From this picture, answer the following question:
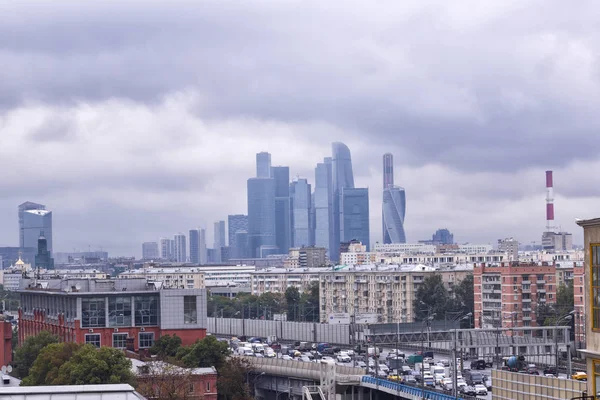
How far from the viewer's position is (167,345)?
299 ft

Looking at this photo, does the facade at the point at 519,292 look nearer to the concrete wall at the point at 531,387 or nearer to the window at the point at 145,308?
the window at the point at 145,308

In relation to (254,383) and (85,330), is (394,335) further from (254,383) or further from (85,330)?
(85,330)

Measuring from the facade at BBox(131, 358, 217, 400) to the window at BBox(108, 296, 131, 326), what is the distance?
48.6 ft

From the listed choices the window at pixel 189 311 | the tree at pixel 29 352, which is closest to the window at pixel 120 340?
the window at pixel 189 311

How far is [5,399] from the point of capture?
3106 cm

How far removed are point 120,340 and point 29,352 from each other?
720 centimetres

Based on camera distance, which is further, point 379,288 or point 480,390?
point 379,288

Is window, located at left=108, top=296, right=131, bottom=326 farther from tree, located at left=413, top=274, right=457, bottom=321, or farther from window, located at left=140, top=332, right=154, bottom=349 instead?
tree, located at left=413, top=274, right=457, bottom=321

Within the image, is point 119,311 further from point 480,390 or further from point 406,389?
point 480,390

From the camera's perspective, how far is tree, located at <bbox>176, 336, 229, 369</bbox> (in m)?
85.1

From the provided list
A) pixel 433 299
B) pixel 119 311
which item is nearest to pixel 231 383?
pixel 119 311


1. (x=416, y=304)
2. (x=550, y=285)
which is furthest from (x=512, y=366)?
(x=416, y=304)

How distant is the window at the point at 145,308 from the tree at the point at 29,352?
7.03 metres

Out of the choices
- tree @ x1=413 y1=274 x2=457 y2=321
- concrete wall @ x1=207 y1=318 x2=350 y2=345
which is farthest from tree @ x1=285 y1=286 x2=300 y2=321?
concrete wall @ x1=207 y1=318 x2=350 y2=345
